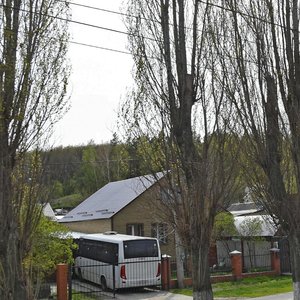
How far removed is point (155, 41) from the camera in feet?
40.9

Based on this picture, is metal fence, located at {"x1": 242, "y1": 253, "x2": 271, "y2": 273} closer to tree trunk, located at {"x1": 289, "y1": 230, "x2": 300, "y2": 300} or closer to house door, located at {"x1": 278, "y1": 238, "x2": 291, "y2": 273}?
house door, located at {"x1": 278, "y1": 238, "x2": 291, "y2": 273}

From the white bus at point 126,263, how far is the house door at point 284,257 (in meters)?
8.44

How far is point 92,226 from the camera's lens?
1330 inches

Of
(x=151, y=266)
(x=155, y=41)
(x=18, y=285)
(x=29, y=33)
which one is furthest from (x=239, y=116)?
(x=151, y=266)

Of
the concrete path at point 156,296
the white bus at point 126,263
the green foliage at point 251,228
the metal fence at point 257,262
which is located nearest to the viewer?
the concrete path at point 156,296

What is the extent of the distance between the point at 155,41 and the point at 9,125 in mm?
4475

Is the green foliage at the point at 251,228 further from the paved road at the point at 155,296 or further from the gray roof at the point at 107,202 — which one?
the paved road at the point at 155,296

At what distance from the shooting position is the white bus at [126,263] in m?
21.6

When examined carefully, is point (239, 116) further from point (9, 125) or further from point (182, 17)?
point (9, 125)

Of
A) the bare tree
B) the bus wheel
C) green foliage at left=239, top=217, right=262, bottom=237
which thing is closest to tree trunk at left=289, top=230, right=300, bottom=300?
the bare tree

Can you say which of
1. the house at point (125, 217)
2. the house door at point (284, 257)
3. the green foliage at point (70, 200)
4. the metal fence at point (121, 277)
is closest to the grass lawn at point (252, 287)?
the metal fence at point (121, 277)

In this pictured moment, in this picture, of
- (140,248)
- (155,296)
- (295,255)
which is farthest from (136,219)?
(295,255)

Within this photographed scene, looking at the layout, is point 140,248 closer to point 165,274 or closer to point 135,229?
point 165,274

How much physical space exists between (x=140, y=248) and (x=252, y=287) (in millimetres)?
4922
